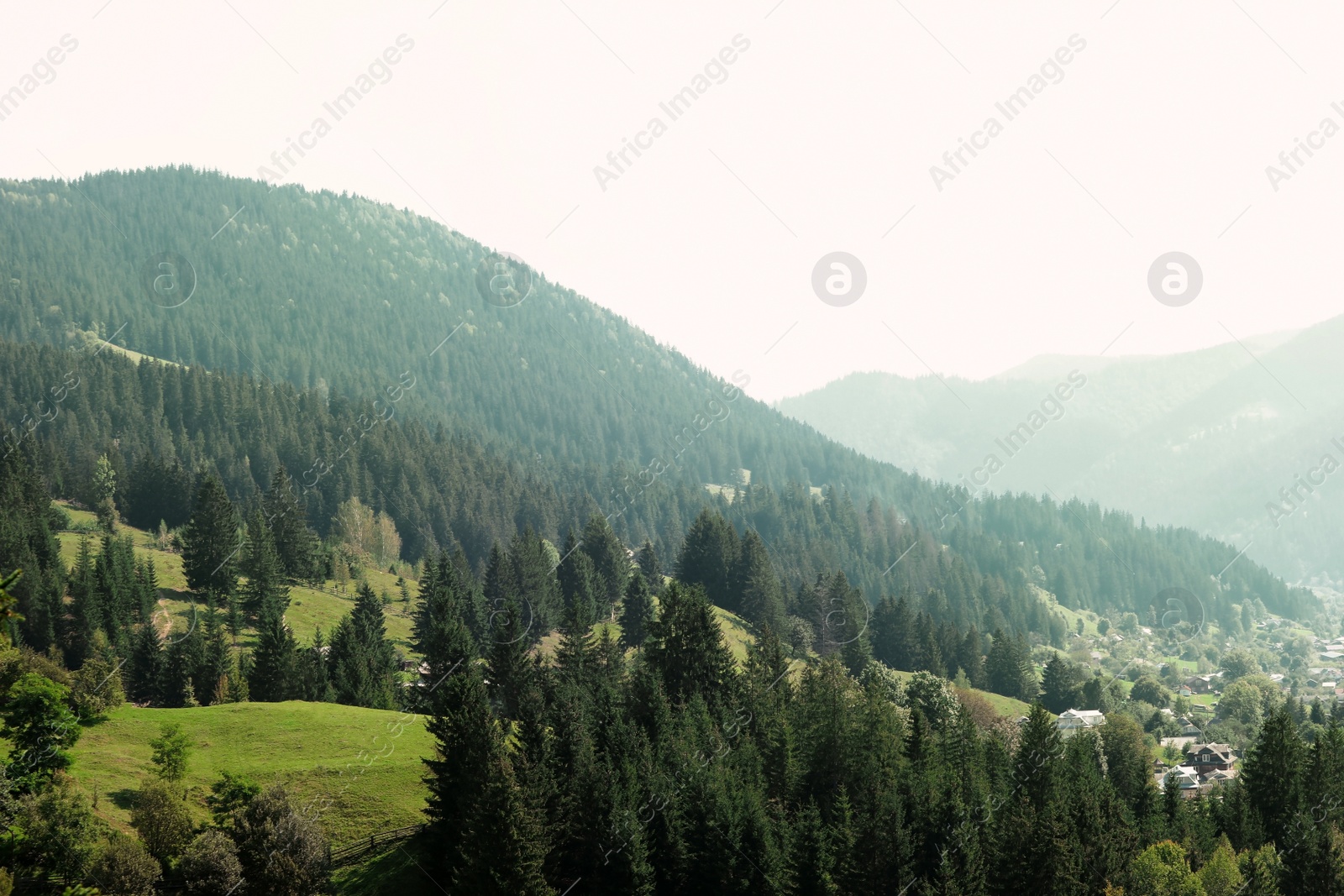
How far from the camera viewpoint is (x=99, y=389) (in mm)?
192000

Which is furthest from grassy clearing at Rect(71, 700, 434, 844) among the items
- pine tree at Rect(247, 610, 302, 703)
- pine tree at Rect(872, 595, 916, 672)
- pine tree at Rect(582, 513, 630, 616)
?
pine tree at Rect(872, 595, 916, 672)

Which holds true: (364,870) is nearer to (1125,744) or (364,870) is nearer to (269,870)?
(269,870)

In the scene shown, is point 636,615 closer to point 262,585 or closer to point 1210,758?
point 262,585

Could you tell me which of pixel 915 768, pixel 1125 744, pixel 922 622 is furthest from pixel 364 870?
pixel 922 622

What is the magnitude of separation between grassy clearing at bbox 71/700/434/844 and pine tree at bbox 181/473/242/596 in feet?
109

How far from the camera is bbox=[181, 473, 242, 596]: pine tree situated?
108 m

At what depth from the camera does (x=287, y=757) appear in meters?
68.1

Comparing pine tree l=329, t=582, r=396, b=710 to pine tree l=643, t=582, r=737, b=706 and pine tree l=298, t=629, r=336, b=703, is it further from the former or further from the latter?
pine tree l=643, t=582, r=737, b=706

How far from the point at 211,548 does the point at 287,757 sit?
159 ft

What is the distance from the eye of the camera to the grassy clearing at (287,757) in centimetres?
6131

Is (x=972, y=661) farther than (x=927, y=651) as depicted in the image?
Yes

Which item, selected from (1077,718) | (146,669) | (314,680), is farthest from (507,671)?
(1077,718)

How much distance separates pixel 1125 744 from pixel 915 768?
136 ft

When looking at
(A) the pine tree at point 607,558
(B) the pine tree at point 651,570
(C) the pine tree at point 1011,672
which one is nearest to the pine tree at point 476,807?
(A) the pine tree at point 607,558
